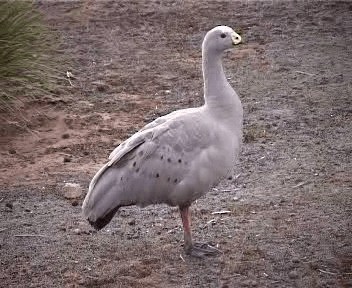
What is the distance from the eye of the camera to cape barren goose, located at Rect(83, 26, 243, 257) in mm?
5258

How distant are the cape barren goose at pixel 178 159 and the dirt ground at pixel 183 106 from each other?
0.39 metres

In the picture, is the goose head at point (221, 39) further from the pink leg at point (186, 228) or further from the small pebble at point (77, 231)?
the small pebble at point (77, 231)

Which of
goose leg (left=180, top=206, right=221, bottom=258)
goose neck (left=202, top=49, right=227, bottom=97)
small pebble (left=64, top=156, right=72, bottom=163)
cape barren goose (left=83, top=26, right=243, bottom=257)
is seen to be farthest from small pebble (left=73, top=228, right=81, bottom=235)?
goose neck (left=202, top=49, right=227, bottom=97)

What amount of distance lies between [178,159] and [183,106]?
3.06 meters

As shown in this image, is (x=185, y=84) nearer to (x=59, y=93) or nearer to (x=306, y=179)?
(x=59, y=93)

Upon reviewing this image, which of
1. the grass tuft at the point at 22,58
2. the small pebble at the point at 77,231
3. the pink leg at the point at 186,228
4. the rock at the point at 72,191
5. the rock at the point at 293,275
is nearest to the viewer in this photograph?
the rock at the point at 293,275

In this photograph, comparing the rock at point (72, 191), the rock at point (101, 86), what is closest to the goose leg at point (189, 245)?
the rock at point (72, 191)

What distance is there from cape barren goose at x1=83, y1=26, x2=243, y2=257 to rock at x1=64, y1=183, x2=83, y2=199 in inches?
43.3

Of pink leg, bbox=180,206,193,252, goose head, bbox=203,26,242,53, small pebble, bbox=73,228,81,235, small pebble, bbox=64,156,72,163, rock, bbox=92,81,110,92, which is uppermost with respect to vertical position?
goose head, bbox=203,26,242,53

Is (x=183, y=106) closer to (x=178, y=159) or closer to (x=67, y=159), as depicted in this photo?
(x=67, y=159)

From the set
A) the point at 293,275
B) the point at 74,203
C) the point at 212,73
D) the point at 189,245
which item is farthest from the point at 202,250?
the point at 74,203

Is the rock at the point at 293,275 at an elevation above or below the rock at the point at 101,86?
above

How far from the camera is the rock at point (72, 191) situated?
6.49m

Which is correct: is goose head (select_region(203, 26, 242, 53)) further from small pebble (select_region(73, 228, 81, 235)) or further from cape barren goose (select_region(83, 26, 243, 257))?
small pebble (select_region(73, 228, 81, 235))
